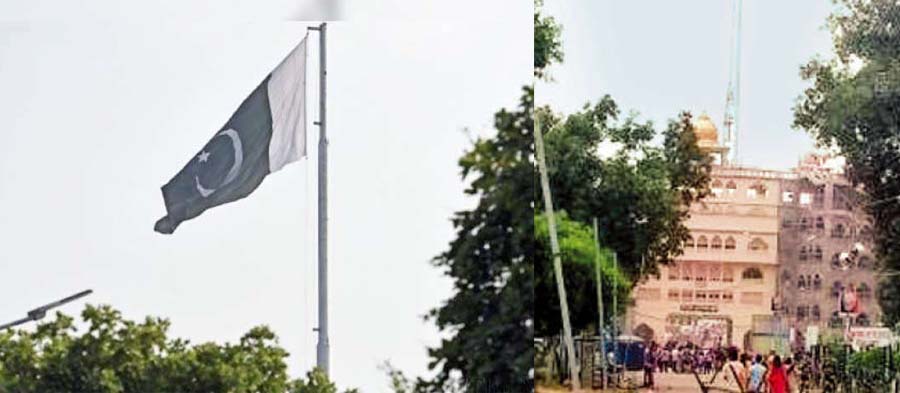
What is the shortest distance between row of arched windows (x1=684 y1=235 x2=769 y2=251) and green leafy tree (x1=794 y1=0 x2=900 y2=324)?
0.98 ft

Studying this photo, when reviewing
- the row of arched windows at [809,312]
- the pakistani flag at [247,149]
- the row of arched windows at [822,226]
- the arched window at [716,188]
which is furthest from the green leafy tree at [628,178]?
the pakistani flag at [247,149]

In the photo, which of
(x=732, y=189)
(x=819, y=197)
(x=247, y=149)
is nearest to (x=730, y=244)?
(x=732, y=189)

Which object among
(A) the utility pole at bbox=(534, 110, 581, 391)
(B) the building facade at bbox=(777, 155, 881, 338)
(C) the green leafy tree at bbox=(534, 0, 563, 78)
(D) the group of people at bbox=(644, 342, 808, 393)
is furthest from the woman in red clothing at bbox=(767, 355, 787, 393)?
(C) the green leafy tree at bbox=(534, 0, 563, 78)

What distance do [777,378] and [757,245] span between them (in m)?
0.38

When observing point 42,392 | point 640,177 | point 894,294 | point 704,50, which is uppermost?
point 704,50

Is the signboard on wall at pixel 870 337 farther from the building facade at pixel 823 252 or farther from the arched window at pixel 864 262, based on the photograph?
the arched window at pixel 864 262

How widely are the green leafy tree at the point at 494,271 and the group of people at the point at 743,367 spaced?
44cm

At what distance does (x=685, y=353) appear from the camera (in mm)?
4379

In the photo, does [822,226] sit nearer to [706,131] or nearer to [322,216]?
[706,131]

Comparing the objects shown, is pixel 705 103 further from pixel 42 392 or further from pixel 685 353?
pixel 42 392

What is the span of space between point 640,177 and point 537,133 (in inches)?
12.7

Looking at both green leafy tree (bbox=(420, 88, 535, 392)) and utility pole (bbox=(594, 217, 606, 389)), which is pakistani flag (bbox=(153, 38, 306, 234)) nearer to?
green leafy tree (bbox=(420, 88, 535, 392))

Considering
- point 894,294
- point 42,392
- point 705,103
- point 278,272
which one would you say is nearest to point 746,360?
point 894,294

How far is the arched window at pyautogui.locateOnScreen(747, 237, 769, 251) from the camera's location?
4285mm
